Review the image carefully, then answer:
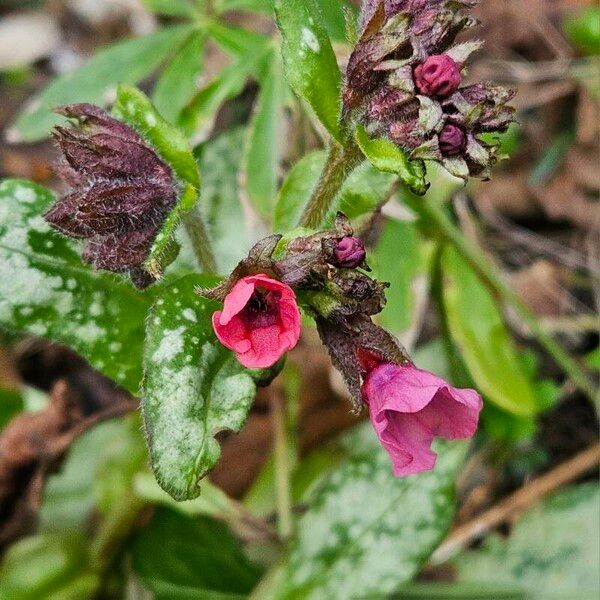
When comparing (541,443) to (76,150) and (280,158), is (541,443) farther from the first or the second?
(76,150)

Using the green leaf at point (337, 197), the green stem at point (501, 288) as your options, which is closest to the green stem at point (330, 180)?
the green leaf at point (337, 197)

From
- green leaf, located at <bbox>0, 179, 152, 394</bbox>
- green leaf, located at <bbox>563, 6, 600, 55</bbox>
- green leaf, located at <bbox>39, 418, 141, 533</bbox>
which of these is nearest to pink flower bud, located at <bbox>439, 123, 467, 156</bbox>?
green leaf, located at <bbox>0, 179, 152, 394</bbox>

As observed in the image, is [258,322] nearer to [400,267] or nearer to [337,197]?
[337,197]

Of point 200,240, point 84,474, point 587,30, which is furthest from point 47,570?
point 587,30

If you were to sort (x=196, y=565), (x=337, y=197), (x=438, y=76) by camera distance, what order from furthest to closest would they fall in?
(x=196, y=565)
(x=337, y=197)
(x=438, y=76)

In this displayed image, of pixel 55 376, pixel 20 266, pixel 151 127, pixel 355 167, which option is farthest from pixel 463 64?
pixel 55 376

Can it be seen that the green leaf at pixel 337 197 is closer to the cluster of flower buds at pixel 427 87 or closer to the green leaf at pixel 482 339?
the cluster of flower buds at pixel 427 87

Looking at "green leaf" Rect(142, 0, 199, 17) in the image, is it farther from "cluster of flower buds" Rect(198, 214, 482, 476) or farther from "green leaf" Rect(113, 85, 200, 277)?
"cluster of flower buds" Rect(198, 214, 482, 476)
